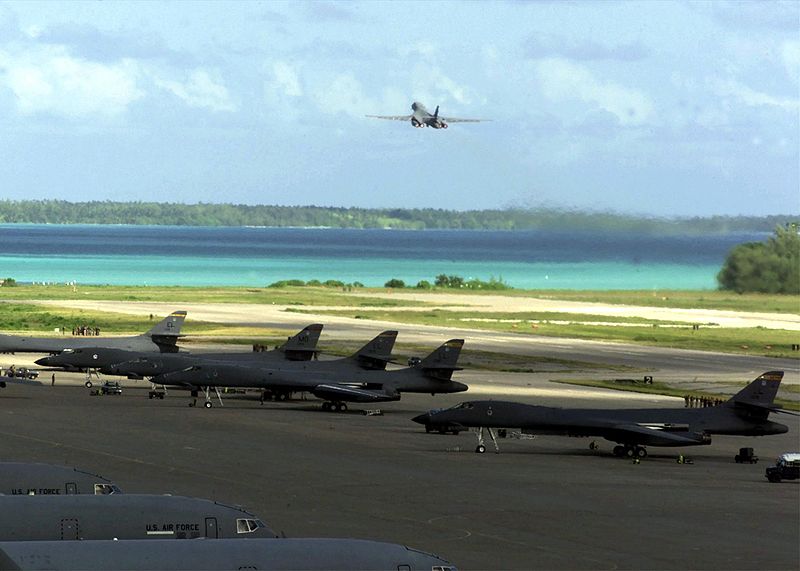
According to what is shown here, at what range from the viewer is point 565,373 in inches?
Result: 4646

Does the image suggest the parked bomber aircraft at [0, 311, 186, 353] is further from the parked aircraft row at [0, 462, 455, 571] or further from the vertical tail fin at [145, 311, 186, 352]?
the parked aircraft row at [0, 462, 455, 571]

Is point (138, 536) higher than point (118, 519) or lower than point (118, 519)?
lower

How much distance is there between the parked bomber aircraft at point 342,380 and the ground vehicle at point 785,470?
1056 inches

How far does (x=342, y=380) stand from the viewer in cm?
9100

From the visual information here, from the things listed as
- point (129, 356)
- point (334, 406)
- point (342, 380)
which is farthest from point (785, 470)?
point (129, 356)

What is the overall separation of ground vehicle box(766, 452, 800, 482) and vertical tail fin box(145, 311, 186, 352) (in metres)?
57.9

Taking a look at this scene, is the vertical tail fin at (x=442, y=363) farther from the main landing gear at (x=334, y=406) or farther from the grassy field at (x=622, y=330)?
the grassy field at (x=622, y=330)

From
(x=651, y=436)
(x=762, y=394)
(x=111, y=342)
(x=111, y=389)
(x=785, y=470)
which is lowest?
(x=785, y=470)

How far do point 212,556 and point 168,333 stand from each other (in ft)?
277

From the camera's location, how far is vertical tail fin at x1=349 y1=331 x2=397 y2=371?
314 feet

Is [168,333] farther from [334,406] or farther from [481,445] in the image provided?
[481,445]

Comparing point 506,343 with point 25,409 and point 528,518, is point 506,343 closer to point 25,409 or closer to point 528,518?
point 25,409

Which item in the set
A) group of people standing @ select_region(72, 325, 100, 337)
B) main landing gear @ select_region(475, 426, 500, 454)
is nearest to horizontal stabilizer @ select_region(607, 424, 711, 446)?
main landing gear @ select_region(475, 426, 500, 454)

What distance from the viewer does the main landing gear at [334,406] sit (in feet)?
300
